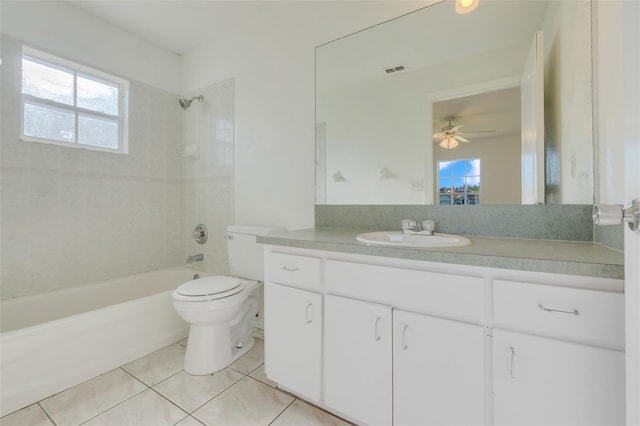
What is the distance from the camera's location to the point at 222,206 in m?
2.48

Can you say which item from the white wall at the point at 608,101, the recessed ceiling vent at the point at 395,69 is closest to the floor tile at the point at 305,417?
the white wall at the point at 608,101

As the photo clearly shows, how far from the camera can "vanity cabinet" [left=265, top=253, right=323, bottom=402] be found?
4.13 ft

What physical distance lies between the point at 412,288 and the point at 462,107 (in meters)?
1.00

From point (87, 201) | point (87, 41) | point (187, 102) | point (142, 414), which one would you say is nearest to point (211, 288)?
point (142, 414)

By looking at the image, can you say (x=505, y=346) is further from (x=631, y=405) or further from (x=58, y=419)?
(x=58, y=419)

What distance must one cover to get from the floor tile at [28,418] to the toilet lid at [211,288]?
76cm

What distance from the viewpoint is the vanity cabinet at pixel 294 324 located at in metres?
1.26

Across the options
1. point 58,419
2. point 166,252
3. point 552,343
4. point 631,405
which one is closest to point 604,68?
point 552,343

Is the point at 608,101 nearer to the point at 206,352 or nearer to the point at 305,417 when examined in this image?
the point at 305,417

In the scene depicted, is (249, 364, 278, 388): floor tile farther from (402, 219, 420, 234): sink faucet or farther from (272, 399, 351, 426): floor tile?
(402, 219, 420, 234): sink faucet

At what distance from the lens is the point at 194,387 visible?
4.98ft

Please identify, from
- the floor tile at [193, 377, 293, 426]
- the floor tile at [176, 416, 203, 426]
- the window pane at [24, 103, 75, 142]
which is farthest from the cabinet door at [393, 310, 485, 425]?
the window pane at [24, 103, 75, 142]

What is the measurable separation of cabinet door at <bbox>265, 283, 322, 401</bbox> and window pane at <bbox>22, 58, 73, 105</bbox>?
2.28m

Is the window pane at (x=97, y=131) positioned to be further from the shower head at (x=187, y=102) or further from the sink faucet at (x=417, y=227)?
the sink faucet at (x=417, y=227)
